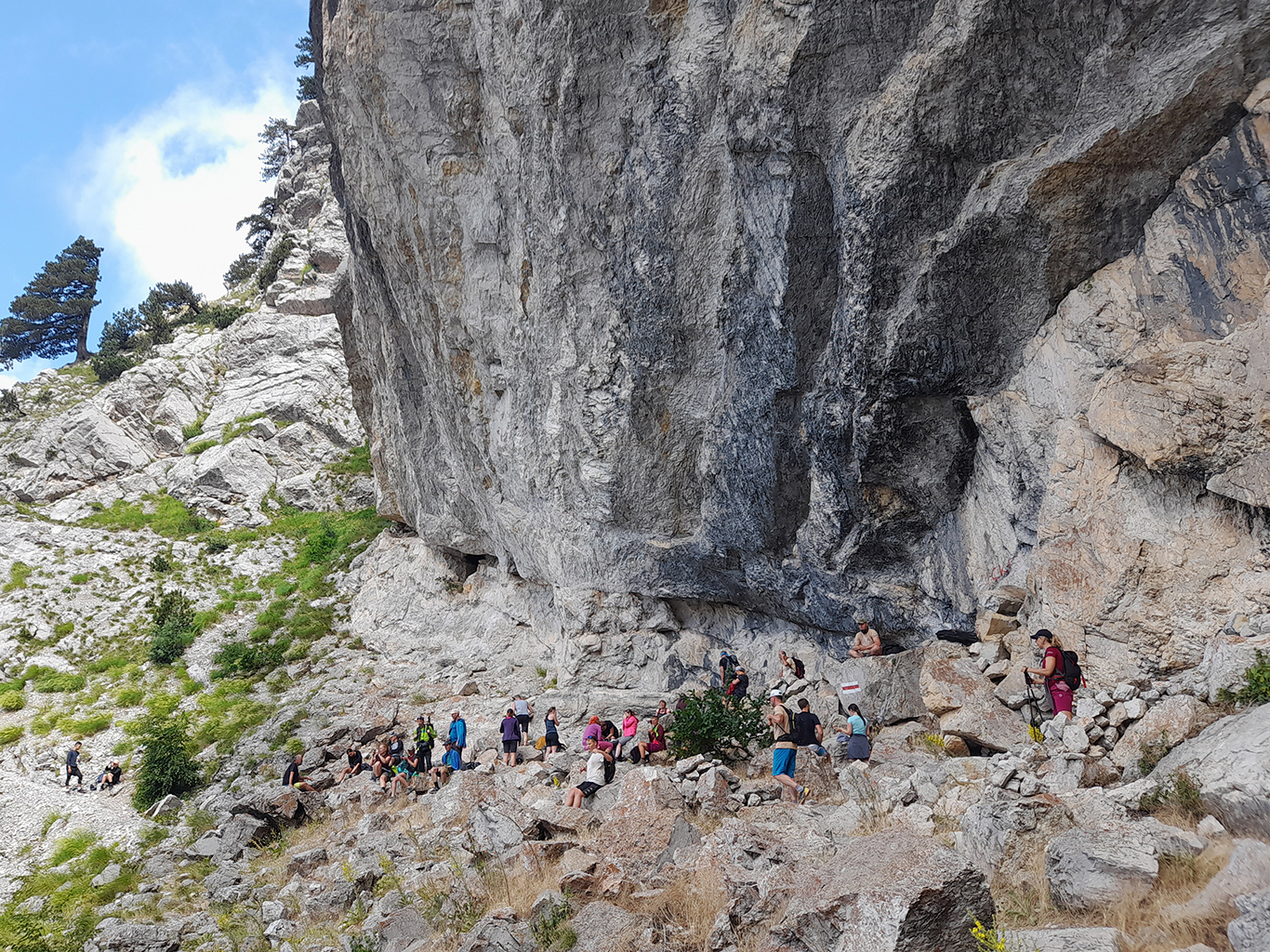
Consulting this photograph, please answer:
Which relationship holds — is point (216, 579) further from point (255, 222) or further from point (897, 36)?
point (255, 222)

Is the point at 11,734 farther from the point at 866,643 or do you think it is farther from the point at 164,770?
the point at 866,643

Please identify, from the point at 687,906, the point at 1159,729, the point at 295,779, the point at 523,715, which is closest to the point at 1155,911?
the point at 1159,729

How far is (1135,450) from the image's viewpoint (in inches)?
366

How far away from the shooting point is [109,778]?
19.6 meters

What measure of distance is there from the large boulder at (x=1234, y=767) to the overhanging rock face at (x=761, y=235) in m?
5.15

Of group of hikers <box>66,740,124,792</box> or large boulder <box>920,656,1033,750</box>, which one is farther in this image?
group of hikers <box>66,740,124,792</box>

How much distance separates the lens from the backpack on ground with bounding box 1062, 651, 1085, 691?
32.2 feet

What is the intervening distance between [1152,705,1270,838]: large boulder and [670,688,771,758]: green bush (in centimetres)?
678

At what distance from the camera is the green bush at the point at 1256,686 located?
23.4ft

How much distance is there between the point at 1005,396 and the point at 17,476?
4450cm

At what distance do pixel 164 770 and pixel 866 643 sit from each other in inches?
689

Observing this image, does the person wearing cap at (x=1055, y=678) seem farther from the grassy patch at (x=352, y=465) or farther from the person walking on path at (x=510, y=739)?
the grassy patch at (x=352, y=465)

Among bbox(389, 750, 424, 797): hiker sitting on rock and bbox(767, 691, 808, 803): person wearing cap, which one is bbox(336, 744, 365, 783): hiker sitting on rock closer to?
bbox(389, 750, 424, 797): hiker sitting on rock

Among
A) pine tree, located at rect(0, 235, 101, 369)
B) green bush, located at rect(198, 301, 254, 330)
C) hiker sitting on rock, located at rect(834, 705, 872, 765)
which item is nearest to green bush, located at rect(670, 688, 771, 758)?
hiker sitting on rock, located at rect(834, 705, 872, 765)
